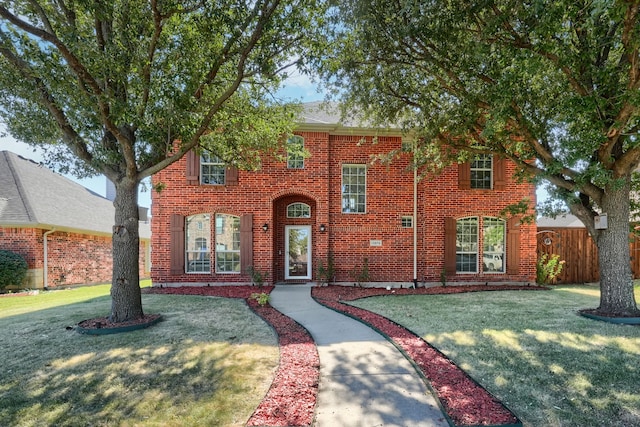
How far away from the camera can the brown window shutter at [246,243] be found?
10086 mm

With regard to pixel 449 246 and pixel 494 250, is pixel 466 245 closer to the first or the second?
pixel 449 246

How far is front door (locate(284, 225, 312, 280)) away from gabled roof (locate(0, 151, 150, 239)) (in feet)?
29.0

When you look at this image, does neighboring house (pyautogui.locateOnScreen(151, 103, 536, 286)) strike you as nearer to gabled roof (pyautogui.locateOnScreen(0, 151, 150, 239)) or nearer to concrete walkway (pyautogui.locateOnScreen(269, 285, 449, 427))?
concrete walkway (pyautogui.locateOnScreen(269, 285, 449, 427))

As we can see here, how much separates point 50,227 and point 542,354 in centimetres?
1502

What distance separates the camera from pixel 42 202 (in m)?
12.8

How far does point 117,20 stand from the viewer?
5.20 m

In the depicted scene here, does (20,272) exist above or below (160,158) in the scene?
below

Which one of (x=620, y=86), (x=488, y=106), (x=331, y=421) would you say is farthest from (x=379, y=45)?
(x=331, y=421)

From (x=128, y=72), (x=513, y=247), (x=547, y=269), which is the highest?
(x=128, y=72)

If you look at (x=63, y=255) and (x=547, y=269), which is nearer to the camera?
(x=547, y=269)

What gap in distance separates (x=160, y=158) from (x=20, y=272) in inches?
360

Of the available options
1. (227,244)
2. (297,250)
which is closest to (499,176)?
(297,250)

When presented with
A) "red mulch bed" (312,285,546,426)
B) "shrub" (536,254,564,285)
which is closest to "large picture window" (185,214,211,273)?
"red mulch bed" (312,285,546,426)

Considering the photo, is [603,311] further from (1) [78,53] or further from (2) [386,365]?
(1) [78,53]
